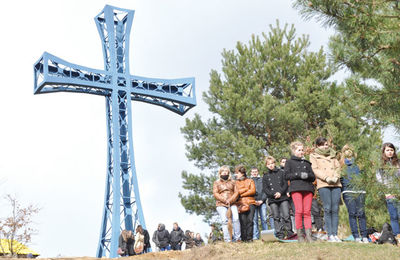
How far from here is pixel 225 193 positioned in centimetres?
821

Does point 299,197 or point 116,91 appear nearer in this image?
point 299,197

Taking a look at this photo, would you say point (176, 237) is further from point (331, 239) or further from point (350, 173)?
point (350, 173)

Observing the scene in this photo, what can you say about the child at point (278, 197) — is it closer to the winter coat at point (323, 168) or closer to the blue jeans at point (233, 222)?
the blue jeans at point (233, 222)

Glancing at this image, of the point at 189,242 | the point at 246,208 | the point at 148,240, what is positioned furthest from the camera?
the point at 189,242

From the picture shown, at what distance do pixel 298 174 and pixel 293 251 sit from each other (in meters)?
1.07

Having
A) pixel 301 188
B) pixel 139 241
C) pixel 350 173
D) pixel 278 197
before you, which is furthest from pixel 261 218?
pixel 350 173

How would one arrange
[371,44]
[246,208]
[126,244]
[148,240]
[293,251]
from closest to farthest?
[371,44]
[293,251]
[246,208]
[126,244]
[148,240]

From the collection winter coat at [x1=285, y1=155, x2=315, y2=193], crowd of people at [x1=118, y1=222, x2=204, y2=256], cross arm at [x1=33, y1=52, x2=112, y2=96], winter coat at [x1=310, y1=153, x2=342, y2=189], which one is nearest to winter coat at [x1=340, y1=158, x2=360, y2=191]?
winter coat at [x1=310, y1=153, x2=342, y2=189]

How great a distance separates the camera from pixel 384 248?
23.5 feet

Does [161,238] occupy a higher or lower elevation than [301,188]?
lower

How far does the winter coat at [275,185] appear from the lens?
8586 mm

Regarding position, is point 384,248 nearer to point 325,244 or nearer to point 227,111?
point 325,244

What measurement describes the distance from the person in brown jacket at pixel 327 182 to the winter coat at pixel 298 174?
0.24 metres

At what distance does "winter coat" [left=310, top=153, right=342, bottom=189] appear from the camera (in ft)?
24.3
